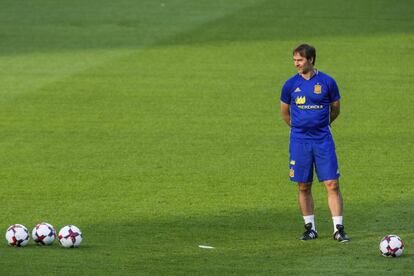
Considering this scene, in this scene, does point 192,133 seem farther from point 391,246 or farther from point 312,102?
point 391,246

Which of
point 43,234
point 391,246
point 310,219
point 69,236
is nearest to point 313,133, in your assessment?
point 310,219

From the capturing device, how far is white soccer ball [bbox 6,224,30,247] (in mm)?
12945

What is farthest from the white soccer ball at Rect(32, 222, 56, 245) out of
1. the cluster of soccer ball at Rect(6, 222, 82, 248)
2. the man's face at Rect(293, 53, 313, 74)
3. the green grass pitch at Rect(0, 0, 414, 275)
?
the man's face at Rect(293, 53, 313, 74)

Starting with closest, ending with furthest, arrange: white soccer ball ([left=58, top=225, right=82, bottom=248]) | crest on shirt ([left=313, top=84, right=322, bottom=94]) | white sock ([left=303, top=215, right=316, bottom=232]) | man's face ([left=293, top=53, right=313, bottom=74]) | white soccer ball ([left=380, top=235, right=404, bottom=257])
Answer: white soccer ball ([left=380, top=235, right=404, bottom=257]) → white soccer ball ([left=58, top=225, right=82, bottom=248]) → man's face ([left=293, top=53, right=313, bottom=74]) → crest on shirt ([left=313, top=84, right=322, bottom=94]) → white sock ([left=303, top=215, right=316, bottom=232])

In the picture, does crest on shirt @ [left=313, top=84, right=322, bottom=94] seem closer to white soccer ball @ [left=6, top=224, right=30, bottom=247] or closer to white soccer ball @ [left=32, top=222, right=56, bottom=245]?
white soccer ball @ [left=32, top=222, right=56, bottom=245]

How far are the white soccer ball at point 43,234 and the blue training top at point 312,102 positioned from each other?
283cm

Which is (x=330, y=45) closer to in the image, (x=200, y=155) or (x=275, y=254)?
(x=200, y=155)

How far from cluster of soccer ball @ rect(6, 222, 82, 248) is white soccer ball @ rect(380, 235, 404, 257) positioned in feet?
10.2

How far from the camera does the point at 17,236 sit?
1295 centimetres

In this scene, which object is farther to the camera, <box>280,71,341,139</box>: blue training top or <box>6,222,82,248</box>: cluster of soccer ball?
<box>280,71,341,139</box>: blue training top

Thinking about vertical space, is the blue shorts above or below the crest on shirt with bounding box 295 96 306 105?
below

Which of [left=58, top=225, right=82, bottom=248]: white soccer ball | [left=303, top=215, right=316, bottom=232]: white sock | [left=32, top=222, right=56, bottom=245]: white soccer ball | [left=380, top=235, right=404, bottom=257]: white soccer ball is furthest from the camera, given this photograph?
[left=303, top=215, right=316, bottom=232]: white sock

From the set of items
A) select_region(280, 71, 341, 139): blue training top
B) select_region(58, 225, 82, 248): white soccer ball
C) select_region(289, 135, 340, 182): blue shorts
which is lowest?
select_region(58, 225, 82, 248): white soccer ball

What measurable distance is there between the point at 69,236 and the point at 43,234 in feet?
1.09
